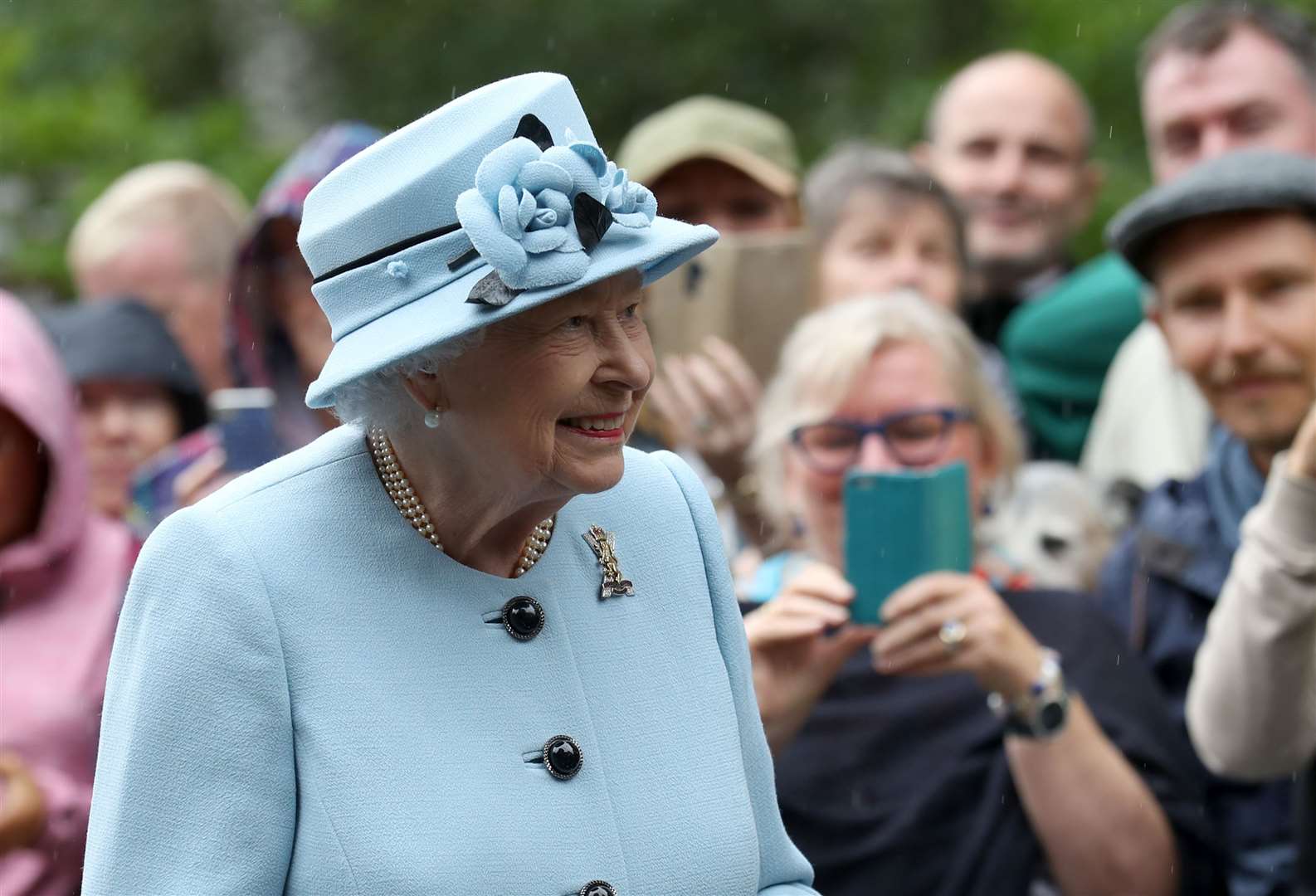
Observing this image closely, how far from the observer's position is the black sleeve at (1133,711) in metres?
3.54

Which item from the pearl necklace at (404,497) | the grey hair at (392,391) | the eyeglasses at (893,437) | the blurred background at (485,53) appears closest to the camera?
the grey hair at (392,391)

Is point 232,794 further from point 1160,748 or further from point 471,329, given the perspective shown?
point 1160,748

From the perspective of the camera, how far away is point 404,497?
2270 mm

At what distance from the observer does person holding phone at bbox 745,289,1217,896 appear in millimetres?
3312

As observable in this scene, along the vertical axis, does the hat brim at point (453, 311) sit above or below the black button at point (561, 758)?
above

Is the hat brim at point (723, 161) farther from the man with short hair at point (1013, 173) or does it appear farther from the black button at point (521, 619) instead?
the black button at point (521, 619)

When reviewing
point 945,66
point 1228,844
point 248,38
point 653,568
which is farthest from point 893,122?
point 653,568

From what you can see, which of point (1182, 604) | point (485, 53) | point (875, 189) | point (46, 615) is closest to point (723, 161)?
point (875, 189)

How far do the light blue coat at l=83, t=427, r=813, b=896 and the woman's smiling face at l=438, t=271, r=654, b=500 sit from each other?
0.16 metres

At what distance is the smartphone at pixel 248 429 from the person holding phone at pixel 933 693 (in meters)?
1.38

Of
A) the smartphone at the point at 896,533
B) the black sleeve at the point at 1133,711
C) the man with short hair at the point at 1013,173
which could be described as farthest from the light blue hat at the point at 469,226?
the man with short hair at the point at 1013,173

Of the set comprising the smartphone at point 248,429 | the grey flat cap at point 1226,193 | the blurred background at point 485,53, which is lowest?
the smartphone at point 248,429

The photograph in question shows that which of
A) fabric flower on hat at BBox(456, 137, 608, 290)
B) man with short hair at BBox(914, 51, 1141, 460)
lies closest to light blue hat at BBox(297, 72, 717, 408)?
fabric flower on hat at BBox(456, 137, 608, 290)

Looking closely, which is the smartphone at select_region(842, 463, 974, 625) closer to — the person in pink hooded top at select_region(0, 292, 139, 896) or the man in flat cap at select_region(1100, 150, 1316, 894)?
the man in flat cap at select_region(1100, 150, 1316, 894)
